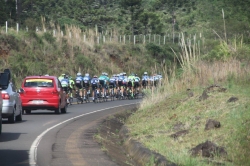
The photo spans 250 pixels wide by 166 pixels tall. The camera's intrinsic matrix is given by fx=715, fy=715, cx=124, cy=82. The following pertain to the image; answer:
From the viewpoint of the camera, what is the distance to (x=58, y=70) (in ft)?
175

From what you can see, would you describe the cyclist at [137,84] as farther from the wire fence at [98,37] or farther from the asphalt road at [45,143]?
the asphalt road at [45,143]

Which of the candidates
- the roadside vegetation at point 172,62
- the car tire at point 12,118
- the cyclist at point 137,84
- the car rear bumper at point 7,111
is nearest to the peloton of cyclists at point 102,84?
the cyclist at point 137,84

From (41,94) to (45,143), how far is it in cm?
1251

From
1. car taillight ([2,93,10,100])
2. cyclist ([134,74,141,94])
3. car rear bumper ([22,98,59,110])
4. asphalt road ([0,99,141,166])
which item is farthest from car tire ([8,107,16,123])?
cyclist ([134,74,141,94])

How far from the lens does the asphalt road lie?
45.6 feet

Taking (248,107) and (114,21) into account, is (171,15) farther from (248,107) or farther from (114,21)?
(248,107)

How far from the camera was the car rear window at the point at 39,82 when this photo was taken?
2975 centimetres

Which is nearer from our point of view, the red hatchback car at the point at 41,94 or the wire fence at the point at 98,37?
the red hatchback car at the point at 41,94

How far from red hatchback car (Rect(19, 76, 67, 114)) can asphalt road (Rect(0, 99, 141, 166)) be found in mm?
3284

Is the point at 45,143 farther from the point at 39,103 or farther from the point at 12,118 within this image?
the point at 39,103

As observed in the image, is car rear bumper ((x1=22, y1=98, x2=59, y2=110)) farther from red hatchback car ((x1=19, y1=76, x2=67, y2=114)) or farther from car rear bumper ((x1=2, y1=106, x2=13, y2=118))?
car rear bumper ((x1=2, y1=106, x2=13, y2=118))


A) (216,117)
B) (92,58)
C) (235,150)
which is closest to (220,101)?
(216,117)

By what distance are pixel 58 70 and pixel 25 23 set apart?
1162 cm

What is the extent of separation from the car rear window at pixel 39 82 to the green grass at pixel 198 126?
8038mm
